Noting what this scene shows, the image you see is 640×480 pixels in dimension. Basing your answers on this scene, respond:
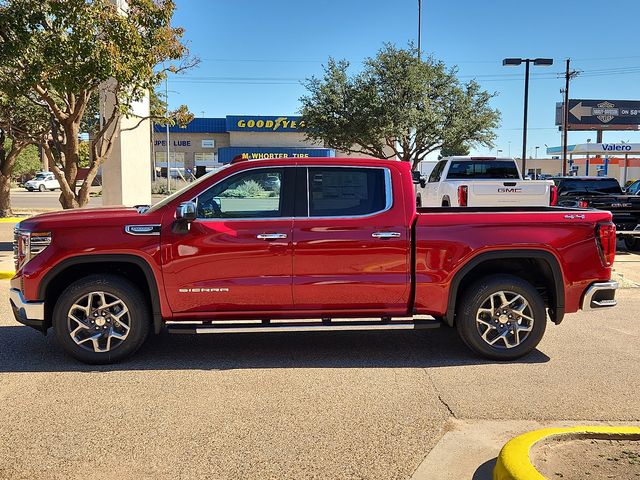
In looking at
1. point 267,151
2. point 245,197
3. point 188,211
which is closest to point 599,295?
point 245,197

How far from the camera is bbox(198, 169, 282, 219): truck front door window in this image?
5754 mm

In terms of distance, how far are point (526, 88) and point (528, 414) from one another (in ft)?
87.5

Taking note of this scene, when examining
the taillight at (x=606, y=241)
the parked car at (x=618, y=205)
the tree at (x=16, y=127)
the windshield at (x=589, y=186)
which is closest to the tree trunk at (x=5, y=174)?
the tree at (x=16, y=127)

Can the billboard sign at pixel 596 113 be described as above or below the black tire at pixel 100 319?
above

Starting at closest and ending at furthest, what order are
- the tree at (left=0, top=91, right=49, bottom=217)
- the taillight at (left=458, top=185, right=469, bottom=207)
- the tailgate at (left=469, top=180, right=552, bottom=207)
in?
1. the tailgate at (left=469, top=180, right=552, bottom=207)
2. the taillight at (left=458, top=185, right=469, bottom=207)
3. the tree at (left=0, top=91, right=49, bottom=217)

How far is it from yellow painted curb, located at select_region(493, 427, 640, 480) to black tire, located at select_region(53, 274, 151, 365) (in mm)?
3463

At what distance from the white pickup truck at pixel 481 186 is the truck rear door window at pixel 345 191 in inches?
272

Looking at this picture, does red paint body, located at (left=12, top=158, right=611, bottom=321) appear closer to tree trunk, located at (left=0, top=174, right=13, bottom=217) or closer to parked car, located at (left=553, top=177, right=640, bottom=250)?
parked car, located at (left=553, top=177, right=640, bottom=250)

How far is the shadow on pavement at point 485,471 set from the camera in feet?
12.1

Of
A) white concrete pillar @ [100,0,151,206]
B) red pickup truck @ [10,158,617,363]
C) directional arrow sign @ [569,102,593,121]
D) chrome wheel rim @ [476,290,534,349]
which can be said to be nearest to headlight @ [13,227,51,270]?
red pickup truck @ [10,158,617,363]

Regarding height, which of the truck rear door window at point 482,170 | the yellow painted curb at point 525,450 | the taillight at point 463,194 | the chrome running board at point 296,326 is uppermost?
the truck rear door window at point 482,170

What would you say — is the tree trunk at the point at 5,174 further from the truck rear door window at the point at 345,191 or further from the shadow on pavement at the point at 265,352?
the truck rear door window at the point at 345,191

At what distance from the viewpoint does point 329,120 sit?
94.2 feet

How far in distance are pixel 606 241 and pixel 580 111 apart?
269 feet
